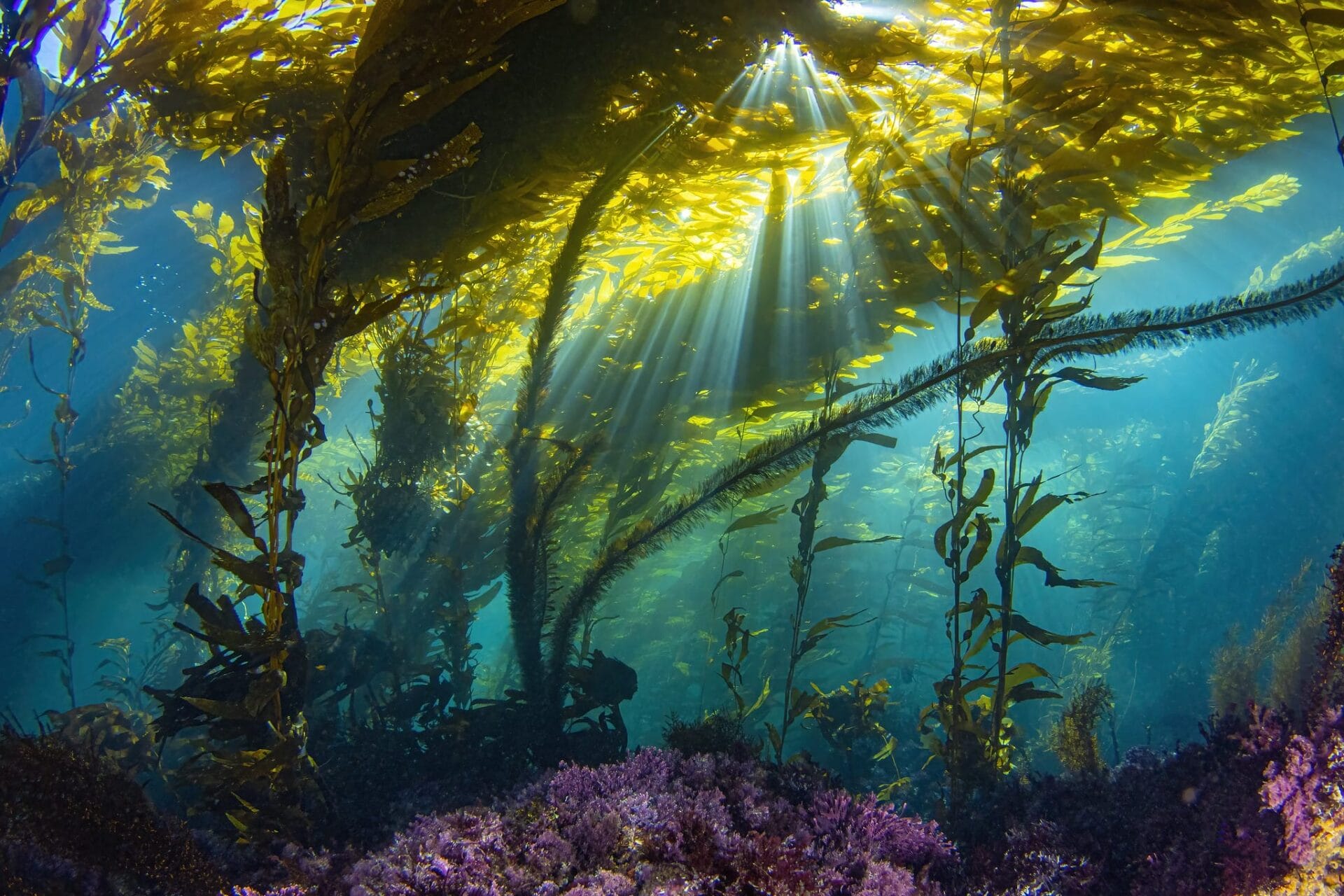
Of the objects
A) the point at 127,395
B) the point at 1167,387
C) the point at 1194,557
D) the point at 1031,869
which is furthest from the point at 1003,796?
the point at 1167,387

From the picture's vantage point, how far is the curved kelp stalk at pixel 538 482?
10.2ft

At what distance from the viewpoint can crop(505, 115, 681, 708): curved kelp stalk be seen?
3094 millimetres

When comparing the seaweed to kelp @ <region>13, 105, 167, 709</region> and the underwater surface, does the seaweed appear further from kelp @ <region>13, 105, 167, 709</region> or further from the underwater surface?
kelp @ <region>13, 105, 167, 709</region>

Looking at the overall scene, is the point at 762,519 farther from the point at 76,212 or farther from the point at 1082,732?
the point at 76,212

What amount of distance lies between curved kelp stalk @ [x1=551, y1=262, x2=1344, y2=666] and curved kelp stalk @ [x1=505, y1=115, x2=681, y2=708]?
0.15 meters

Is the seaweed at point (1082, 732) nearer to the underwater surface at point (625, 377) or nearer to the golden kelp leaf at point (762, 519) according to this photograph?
the underwater surface at point (625, 377)

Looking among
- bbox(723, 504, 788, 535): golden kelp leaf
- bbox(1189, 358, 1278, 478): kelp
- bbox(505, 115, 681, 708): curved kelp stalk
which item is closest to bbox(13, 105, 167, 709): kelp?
bbox(505, 115, 681, 708): curved kelp stalk

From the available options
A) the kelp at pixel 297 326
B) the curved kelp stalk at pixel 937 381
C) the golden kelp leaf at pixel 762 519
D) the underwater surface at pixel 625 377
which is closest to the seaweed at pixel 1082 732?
the underwater surface at pixel 625 377

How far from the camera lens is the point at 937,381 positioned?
2414 mm

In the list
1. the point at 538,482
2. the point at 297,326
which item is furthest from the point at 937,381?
the point at 297,326

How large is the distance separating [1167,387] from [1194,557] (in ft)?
60.9

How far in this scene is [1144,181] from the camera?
401cm

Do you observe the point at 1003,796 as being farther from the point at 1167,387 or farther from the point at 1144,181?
the point at 1167,387

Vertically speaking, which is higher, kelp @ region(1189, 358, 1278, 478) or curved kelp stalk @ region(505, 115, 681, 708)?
curved kelp stalk @ region(505, 115, 681, 708)
